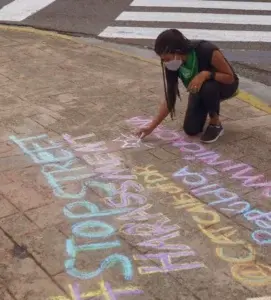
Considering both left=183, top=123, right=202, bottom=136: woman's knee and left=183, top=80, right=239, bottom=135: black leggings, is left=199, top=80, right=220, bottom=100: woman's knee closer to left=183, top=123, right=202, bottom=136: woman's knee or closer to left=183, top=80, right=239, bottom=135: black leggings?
left=183, top=80, right=239, bottom=135: black leggings

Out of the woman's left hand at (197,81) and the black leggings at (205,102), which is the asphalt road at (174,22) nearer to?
the black leggings at (205,102)

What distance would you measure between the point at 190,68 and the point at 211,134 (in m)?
0.56

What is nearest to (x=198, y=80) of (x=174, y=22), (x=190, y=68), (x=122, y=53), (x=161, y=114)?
(x=190, y=68)

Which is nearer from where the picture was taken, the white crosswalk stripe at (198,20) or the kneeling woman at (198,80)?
the kneeling woman at (198,80)

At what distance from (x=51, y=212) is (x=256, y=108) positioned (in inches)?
102

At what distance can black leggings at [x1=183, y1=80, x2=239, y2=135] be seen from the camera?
4422mm

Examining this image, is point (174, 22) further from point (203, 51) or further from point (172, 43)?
point (172, 43)

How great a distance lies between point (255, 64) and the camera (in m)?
6.96

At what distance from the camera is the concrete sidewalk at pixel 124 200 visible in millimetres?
2885

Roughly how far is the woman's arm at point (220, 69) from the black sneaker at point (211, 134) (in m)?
0.39

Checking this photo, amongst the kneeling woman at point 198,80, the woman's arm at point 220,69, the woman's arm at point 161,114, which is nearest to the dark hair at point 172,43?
the kneeling woman at point 198,80

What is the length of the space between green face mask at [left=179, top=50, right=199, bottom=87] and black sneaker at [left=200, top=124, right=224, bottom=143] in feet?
1.45

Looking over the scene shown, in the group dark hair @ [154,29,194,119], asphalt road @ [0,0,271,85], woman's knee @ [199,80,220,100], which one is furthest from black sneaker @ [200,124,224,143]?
asphalt road @ [0,0,271,85]

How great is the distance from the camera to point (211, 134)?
4555mm
